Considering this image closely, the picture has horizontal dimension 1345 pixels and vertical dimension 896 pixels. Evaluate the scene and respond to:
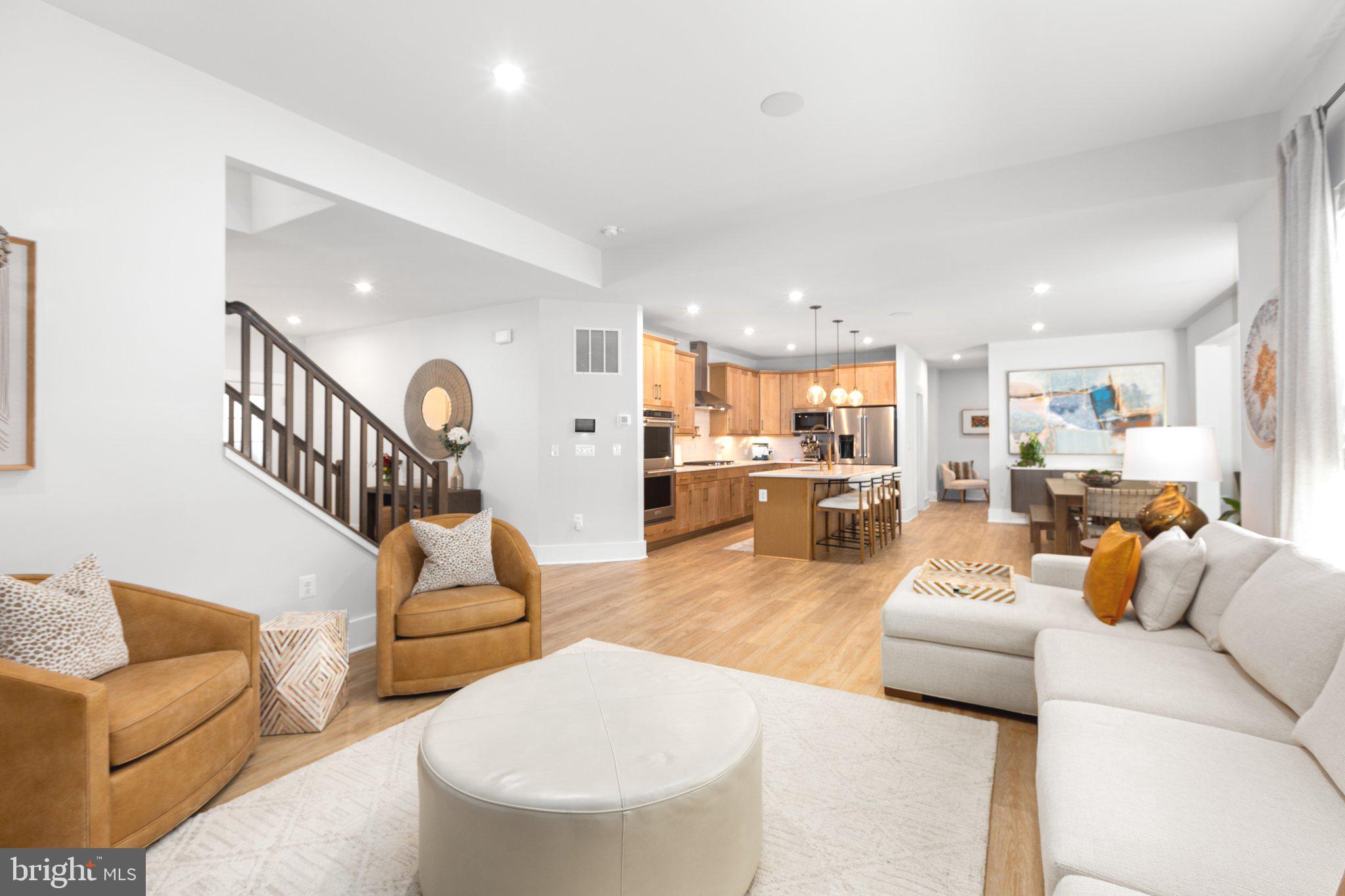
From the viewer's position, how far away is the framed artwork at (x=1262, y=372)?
2.99m

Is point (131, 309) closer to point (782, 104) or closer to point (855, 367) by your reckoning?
point (782, 104)

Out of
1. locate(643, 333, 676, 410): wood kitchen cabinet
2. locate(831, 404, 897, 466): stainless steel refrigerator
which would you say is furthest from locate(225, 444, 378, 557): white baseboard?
locate(831, 404, 897, 466): stainless steel refrigerator

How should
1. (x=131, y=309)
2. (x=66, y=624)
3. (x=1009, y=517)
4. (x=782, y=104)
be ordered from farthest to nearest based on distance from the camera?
(x=1009, y=517)
(x=782, y=104)
(x=131, y=309)
(x=66, y=624)

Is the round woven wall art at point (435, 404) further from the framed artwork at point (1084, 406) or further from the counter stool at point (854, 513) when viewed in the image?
the framed artwork at point (1084, 406)

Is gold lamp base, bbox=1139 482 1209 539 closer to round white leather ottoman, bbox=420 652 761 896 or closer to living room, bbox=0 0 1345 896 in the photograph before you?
living room, bbox=0 0 1345 896

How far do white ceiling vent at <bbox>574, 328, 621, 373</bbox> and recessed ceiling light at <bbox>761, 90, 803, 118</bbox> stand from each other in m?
3.14

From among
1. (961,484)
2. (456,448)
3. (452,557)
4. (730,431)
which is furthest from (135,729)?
(961,484)

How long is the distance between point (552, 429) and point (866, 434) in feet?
16.9

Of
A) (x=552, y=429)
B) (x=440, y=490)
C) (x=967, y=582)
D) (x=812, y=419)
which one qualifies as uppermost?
(x=812, y=419)

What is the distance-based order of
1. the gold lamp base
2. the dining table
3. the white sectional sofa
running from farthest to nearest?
the dining table < the gold lamp base < the white sectional sofa

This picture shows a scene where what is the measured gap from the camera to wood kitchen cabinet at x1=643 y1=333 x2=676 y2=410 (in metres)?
6.69

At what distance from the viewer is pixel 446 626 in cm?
277

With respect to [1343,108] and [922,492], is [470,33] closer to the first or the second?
[1343,108]

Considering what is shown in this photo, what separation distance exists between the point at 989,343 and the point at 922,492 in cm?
280
